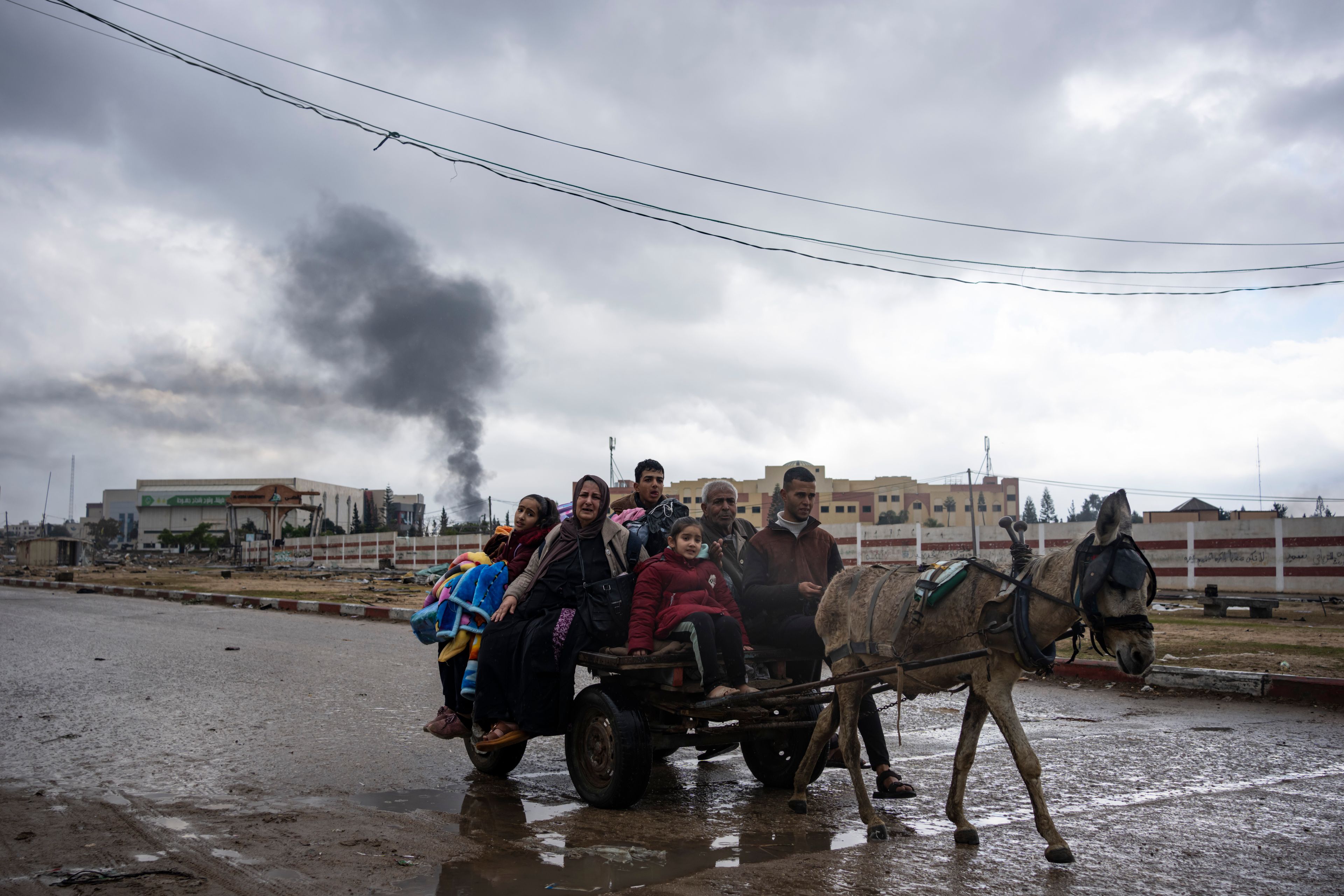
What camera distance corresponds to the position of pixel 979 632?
14.0 ft

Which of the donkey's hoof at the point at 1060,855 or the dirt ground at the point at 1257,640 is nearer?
the donkey's hoof at the point at 1060,855

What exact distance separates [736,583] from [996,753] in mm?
2314

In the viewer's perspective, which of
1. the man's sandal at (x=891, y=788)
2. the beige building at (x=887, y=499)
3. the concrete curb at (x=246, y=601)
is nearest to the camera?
the man's sandal at (x=891, y=788)

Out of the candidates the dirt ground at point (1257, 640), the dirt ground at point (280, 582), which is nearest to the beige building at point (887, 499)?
the dirt ground at point (280, 582)

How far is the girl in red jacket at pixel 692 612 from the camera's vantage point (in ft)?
15.9

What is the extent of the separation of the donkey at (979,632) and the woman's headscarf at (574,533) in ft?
4.89

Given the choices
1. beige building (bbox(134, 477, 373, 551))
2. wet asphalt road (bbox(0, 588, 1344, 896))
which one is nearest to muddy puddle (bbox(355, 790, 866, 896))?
wet asphalt road (bbox(0, 588, 1344, 896))

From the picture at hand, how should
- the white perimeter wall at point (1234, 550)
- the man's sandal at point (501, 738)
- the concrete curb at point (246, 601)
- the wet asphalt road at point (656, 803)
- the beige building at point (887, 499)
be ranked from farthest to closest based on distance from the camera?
the beige building at point (887, 499) → the white perimeter wall at point (1234, 550) → the concrete curb at point (246, 601) → the man's sandal at point (501, 738) → the wet asphalt road at point (656, 803)

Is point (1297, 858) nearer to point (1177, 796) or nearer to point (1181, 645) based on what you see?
point (1177, 796)

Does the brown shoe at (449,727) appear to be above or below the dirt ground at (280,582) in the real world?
above

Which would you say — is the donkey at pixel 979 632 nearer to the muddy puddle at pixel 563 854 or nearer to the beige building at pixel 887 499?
the muddy puddle at pixel 563 854

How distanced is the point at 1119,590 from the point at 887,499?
98269mm

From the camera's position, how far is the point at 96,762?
5.78 m

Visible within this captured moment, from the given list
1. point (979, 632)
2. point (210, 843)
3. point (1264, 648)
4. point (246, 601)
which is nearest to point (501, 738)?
point (210, 843)
